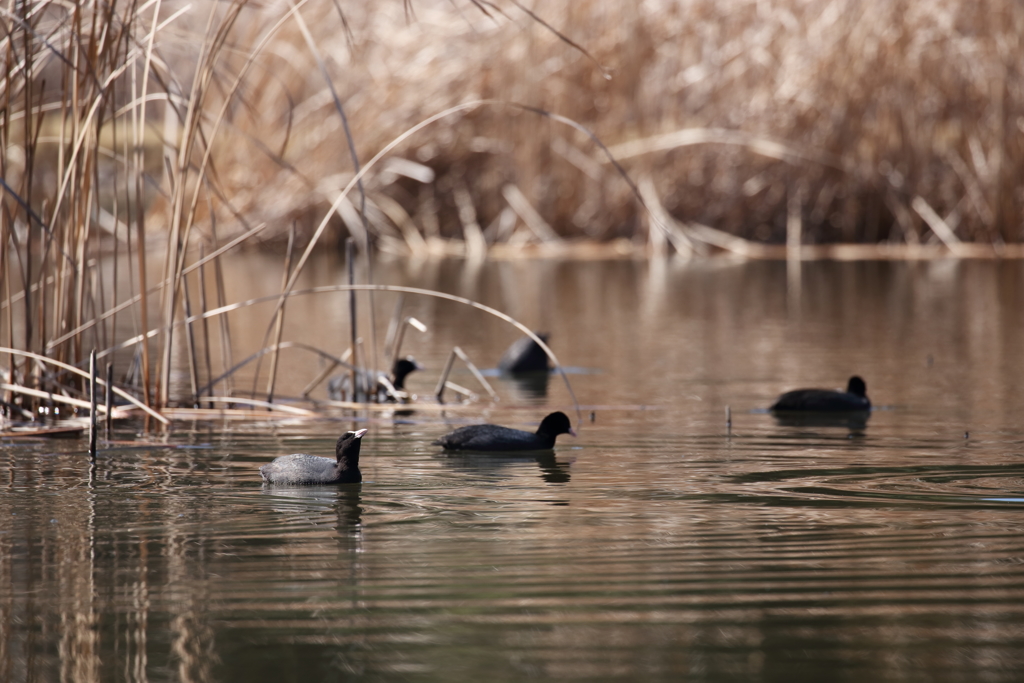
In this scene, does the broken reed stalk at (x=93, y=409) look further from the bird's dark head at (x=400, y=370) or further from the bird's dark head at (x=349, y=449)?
the bird's dark head at (x=400, y=370)

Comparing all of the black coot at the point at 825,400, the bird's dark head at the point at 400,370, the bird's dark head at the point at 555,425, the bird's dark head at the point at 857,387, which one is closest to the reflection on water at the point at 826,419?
the black coot at the point at 825,400

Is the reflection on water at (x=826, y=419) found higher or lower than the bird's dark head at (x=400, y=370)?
lower

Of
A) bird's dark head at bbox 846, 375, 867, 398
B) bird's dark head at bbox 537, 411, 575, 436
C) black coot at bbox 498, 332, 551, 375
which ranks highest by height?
black coot at bbox 498, 332, 551, 375

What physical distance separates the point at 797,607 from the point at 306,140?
50.5ft

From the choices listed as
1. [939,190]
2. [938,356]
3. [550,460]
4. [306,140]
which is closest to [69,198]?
[550,460]

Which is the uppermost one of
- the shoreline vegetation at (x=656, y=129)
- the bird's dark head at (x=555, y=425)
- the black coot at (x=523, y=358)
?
the shoreline vegetation at (x=656, y=129)

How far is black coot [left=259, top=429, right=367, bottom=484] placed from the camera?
510 centimetres

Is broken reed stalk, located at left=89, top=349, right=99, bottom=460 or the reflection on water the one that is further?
the reflection on water

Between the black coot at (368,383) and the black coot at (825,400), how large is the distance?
195cm

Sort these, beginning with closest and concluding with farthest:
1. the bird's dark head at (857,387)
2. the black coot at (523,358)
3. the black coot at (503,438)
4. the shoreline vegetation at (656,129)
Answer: the black coot at (503,438) → the bird's dark head at (857,387) → the black coot at (523,358) → the shoreline vegetation at (656,129)

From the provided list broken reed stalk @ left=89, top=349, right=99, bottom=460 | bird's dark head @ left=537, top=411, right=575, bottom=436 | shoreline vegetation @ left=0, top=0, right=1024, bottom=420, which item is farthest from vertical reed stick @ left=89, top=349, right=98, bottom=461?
shoreline vegetation @ left=0, top=0, right=1024, bottom=420

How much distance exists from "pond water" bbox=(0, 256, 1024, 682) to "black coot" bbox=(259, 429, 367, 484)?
2.1 inches

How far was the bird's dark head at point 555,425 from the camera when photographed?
19.6 ft

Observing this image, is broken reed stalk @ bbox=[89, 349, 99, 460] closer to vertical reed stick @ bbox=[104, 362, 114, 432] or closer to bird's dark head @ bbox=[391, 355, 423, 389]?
vertical reed stick @ bbox=[104, 362, 114, 432]
